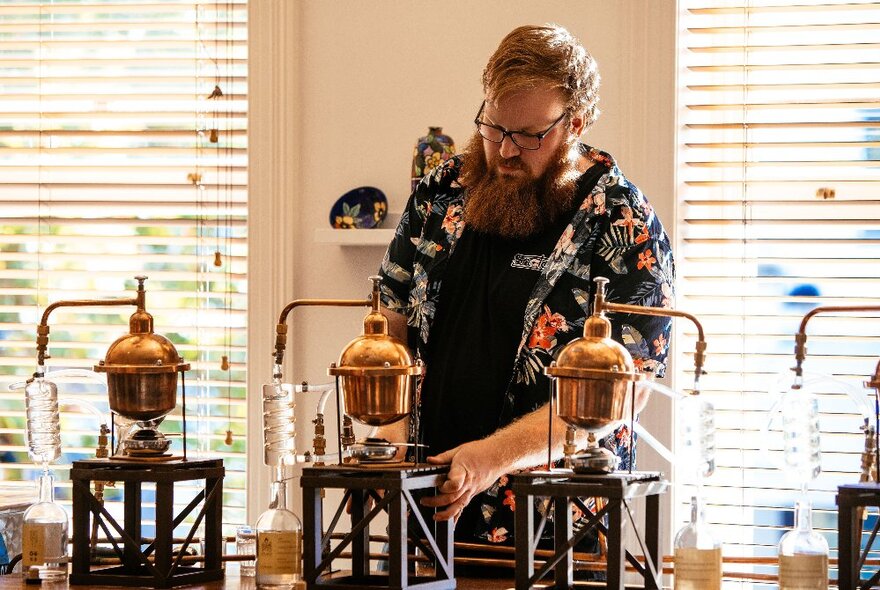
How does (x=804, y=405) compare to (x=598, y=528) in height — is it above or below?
above

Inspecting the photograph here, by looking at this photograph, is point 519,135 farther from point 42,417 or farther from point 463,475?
point 42,417

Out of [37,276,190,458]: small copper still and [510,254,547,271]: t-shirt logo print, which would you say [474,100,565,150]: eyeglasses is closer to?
[510,254,547,271]: t-shirt logo print

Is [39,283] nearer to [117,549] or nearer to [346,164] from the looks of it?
[346,164]

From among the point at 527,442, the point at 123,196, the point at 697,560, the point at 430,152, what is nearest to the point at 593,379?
the point at 697,560

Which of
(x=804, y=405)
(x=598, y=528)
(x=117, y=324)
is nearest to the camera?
(x=804, y=405)

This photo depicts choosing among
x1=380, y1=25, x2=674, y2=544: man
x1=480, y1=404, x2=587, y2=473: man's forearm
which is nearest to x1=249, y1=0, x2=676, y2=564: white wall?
x1=380, y1=25, x2=674, y2=544: man

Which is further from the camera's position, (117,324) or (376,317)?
(117,324)

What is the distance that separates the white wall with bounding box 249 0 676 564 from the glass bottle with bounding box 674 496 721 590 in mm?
2183

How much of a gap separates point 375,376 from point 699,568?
550mm

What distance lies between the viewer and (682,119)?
3664mm

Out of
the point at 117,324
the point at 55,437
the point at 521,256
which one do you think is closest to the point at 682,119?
the point at 521,256

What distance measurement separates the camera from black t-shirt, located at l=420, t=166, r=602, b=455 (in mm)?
2545

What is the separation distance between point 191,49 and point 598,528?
263 cm

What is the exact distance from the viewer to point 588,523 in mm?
1762
